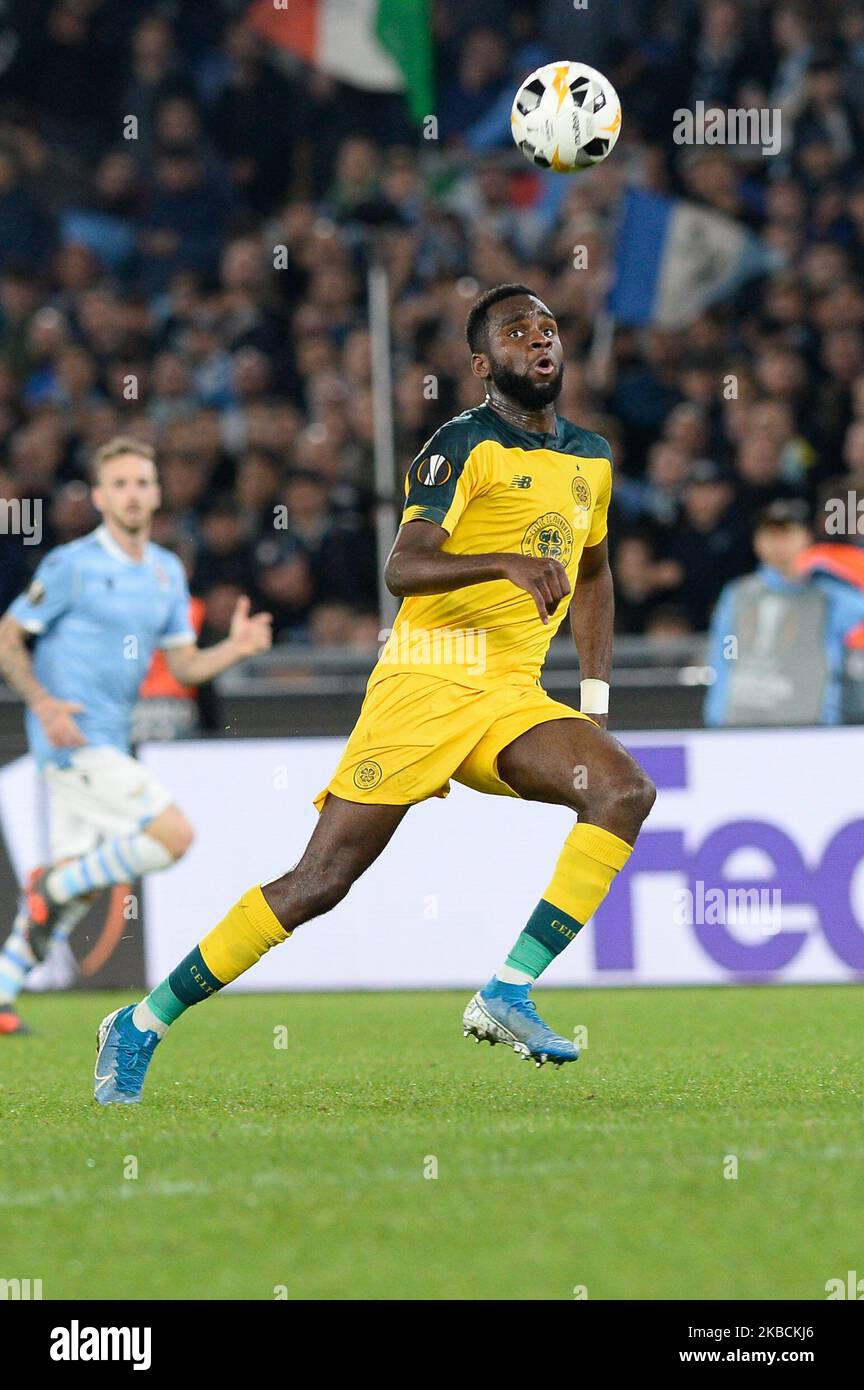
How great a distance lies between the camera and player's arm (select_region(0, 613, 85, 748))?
31.0ft

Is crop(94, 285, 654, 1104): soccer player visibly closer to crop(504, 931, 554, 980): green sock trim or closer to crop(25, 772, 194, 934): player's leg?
crop(504, 931, 554, 980): green sock trim

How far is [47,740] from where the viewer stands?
962 centimetres

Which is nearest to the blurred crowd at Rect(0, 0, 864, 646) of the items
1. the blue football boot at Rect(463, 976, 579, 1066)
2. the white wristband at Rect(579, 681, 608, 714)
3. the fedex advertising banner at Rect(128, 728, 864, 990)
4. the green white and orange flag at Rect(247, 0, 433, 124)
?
the green white and orange flag at Rect(247, 0, 433, 124)

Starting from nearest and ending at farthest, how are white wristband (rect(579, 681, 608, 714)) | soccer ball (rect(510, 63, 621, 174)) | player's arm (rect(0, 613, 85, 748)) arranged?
white wristband (rect(579, 681, 608, 714))
soccer ball (rect(510, 63, 621, 174))
player's arm (rect(0, 613, 85, 748))

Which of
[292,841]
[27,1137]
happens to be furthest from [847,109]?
[27,1137]

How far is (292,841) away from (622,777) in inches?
186

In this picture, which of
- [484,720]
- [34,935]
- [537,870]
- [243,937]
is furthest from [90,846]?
[484,720]

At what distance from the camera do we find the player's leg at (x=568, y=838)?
619cm

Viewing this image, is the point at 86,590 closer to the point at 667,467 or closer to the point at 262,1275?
the point at 667,467

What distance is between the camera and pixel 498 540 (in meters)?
6.38

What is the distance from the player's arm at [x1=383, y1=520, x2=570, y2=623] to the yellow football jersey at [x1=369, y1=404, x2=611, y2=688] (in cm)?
30

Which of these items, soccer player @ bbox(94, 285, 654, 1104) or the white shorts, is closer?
soccer player @ bbox(94, 285, 654, 1104)

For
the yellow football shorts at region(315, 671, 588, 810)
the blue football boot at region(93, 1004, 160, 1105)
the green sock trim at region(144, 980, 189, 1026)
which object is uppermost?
the yellow football shorts at region(315, 671, 588, 810)

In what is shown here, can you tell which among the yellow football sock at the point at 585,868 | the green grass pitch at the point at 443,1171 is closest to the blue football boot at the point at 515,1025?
the green grass pitch at the point at 443,1171
